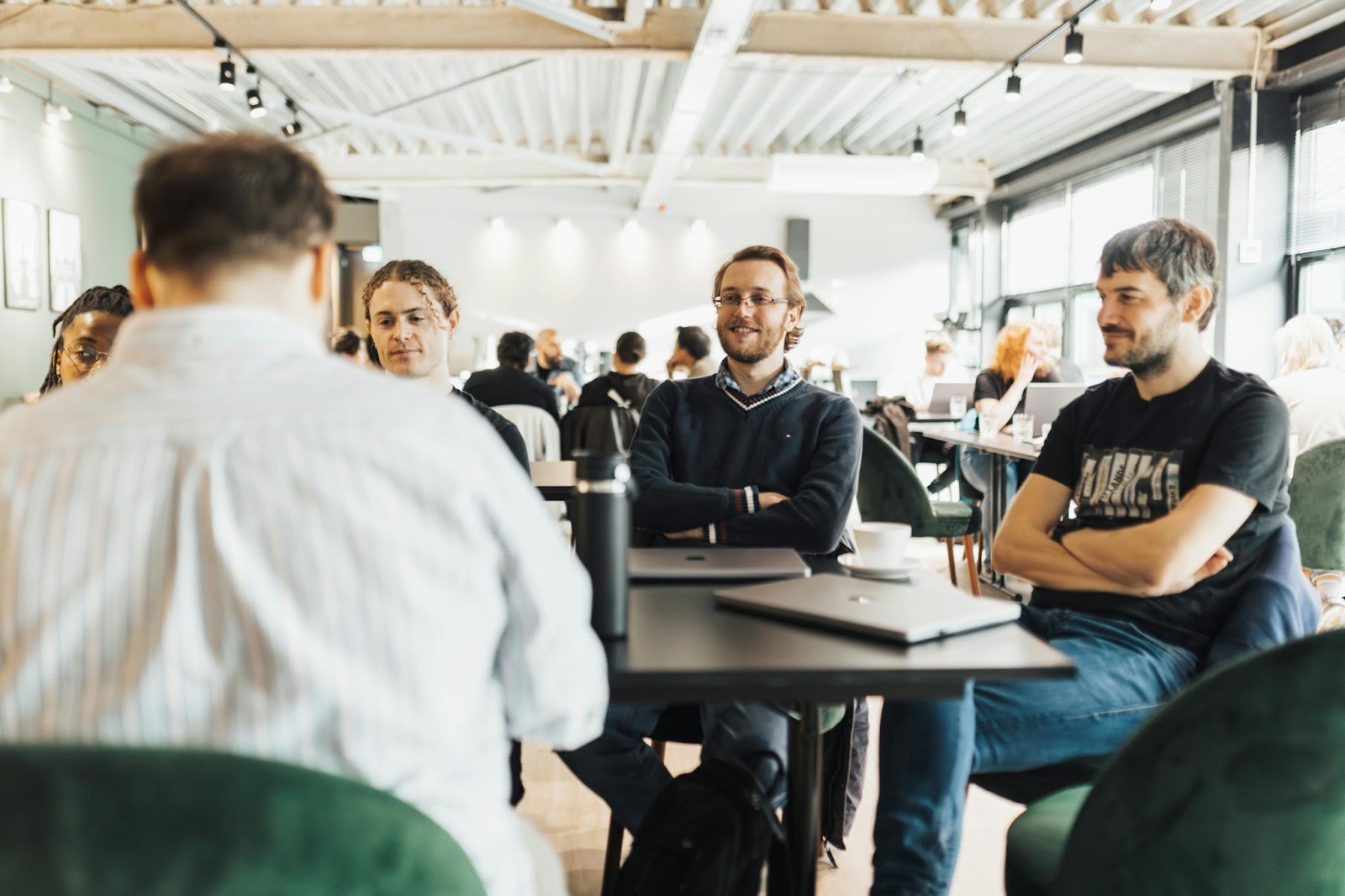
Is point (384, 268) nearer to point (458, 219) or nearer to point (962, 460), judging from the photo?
point (962, 460)

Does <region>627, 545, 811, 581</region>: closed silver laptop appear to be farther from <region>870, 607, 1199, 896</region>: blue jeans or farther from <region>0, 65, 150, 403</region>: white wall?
<region>0, 65, 150, 403</region>: white wall

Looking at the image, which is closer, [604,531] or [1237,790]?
[1237,790]

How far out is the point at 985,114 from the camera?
29.4 feet

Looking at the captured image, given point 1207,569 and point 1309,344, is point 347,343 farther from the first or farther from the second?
point 1207,569

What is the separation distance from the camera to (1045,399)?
216 inches

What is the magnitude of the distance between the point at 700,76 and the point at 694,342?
1.92 m

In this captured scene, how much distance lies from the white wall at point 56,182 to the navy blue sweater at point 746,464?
18.5ft

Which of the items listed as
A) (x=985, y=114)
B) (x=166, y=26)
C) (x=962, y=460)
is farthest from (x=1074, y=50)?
(x=166, y=26)

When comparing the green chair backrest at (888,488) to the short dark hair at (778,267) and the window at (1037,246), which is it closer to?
the short dark hair at (778,267)

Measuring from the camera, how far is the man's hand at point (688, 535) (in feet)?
7.74

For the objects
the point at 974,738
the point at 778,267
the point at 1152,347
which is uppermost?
the point at 778,267

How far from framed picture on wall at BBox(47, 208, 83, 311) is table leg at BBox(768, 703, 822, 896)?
27.0 feet

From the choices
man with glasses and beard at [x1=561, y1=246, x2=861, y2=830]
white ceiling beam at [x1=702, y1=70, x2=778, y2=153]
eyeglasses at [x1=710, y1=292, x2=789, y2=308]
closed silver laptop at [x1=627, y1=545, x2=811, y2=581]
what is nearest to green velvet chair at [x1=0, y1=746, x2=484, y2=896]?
closed silver laptop at [x1=627, y1=545, x2=811, y2=581]

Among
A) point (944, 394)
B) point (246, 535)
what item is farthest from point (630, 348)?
point (246, 535)
